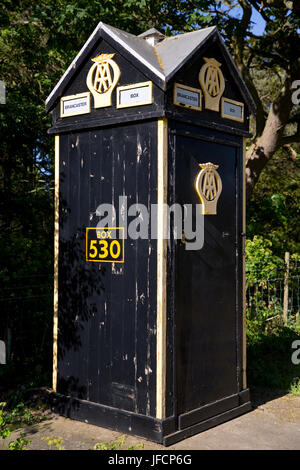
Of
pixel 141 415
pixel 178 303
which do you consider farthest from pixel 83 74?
pixel 141 415

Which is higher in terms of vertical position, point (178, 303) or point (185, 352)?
point (178, 303)

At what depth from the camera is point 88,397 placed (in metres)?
4.83

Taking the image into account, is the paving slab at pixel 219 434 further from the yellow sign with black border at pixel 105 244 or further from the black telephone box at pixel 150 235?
the yellow sign with black border at pixel 105 244

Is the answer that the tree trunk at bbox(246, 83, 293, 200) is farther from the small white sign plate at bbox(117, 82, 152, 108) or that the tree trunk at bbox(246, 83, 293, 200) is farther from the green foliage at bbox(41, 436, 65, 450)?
the green foliage at bbox(41, 436, 65, 450)

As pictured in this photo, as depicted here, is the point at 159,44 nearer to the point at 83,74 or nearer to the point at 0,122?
the point at 83,74

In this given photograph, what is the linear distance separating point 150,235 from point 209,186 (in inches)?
31.6

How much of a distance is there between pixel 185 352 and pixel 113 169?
172 centimetres

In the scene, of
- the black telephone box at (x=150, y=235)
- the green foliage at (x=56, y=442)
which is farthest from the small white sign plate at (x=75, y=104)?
the green foliage at (x=56, y=442)

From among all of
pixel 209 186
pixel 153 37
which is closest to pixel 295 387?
pixel 209 186

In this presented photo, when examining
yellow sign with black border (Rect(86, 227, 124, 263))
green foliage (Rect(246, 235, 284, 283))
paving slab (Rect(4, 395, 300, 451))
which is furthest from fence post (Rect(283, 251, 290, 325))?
yellow sign with black border (Rect(86, 227, 124, 263))

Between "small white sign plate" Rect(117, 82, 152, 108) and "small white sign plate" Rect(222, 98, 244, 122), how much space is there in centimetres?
93

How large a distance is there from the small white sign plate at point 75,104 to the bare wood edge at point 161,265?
3.04ft

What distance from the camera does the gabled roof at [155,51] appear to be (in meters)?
4.42

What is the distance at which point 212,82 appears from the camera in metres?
4.89
